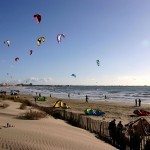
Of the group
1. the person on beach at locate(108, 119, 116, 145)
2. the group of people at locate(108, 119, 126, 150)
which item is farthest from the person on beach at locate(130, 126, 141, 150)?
the person on beach at locate(108, 119, 116, 145)

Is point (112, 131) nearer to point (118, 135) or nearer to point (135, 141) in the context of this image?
point (118, 135)

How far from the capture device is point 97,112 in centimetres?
3384

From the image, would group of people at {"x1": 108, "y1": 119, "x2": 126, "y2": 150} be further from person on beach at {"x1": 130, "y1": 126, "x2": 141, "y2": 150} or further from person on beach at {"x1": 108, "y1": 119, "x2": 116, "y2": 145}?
person on beach at {"x1": 130, "y1": 126, "x2": 141, "y2": 150}

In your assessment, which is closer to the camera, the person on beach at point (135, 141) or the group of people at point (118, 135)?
the person on beach at point (135, 141)

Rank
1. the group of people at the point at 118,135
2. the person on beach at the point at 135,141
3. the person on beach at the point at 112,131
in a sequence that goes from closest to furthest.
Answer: the person on beach at the point at 135,141
the group of people at the point at 118,135
the person on beach at the point at 112,131

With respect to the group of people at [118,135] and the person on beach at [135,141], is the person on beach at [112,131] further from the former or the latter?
the person on beach at [135,141]

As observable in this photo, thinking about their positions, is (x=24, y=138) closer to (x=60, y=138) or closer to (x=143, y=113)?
(x=60, y=138)

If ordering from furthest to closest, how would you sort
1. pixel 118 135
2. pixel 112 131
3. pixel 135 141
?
pixel 112 131, pixel 118 135, pixel 135 141

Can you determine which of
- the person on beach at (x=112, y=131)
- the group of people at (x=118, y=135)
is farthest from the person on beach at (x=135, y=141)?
the person on beach at (x=112, y=131)

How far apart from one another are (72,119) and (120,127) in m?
7.28

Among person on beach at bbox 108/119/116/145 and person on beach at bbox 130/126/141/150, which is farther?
person on beach at bbox 108/119/116/145

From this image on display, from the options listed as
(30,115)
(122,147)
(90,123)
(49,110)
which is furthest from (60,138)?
(49,110)

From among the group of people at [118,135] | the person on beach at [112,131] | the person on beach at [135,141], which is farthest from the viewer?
the person on beach at [112,131]

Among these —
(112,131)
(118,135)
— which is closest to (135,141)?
(118,135)
